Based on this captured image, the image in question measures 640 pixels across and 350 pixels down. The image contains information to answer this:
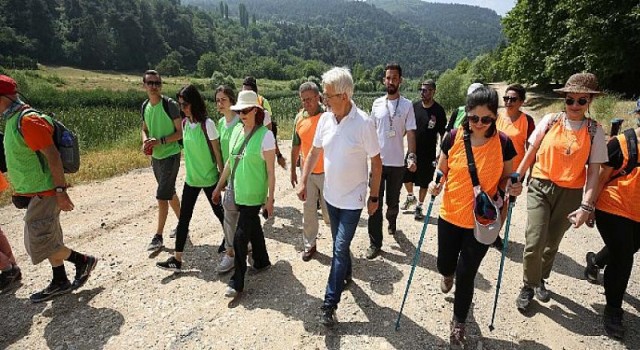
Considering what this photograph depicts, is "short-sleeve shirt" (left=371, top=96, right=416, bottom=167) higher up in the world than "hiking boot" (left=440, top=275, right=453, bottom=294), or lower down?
higher up

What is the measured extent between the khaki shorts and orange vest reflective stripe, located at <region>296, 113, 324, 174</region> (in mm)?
2808

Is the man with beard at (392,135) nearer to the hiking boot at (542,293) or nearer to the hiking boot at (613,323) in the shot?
the hiking boot at (542,293)

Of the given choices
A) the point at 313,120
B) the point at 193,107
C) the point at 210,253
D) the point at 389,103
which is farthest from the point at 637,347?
the point at 193,107

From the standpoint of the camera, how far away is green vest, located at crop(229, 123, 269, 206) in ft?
12.8

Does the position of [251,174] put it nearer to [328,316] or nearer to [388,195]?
[328,316]

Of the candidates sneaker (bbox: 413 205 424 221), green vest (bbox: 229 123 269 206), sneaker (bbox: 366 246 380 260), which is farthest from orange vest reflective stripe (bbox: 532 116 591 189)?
green vest (bbox: 229 123 269 206)

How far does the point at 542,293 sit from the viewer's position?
13.0 ft

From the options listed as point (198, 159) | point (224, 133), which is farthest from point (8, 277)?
point (224, 133)

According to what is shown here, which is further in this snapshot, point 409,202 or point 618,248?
point 409,202

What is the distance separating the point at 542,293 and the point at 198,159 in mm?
4099

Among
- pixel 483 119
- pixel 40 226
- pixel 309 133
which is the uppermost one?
pixel 483 119

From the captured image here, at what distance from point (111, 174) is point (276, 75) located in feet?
390

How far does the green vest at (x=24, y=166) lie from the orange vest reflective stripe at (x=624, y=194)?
540cm

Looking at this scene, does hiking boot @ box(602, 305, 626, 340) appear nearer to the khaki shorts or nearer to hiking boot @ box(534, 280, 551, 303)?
hiking boot @ box(534, 280, 551, 303)
